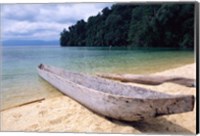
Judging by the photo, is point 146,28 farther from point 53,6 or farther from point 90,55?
point 53,6

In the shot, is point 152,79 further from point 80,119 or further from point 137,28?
point 80,119

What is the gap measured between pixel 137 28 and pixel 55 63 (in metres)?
0.76

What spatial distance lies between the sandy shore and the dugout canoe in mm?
77

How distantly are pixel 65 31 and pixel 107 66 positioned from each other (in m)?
0.46

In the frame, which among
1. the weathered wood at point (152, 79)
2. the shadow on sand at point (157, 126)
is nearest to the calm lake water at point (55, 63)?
the weathered wood at point (152, 79)

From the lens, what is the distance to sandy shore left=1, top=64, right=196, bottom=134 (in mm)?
3041

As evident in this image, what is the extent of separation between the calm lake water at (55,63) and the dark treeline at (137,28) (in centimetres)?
7

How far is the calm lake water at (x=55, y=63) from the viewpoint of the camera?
10.5ft

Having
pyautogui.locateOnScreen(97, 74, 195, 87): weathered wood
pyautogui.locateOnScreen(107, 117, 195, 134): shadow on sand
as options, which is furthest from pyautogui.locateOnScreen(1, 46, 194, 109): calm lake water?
pyautogui.locateOnScreen(107, 117, 195, 134): shadow on sand

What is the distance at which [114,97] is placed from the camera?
3027 mm

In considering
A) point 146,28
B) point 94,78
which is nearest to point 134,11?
point 146,28

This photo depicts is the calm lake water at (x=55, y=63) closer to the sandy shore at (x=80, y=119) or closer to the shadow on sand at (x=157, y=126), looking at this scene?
the sandy shore at (x=80, y=119)

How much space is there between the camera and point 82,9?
3.22 metres

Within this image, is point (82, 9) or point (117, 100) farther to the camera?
point (82, 9)
